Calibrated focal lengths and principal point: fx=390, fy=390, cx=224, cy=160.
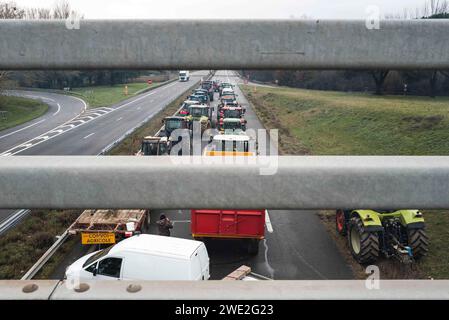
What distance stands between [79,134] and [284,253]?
24.0 m

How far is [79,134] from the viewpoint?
30.7m

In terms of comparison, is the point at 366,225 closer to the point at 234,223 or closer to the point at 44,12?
the point at 234,223

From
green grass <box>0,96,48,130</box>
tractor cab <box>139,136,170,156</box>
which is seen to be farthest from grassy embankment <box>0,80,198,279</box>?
green grass <box>0,96,48,130</box>

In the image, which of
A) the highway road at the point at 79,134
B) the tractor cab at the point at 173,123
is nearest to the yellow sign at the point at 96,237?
the highway road at the point at 79,134

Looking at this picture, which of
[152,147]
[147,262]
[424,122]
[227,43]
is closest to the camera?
[227,43]

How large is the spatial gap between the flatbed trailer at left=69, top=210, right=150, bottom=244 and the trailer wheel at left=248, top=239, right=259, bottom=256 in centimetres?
332

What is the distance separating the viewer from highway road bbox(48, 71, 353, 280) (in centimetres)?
1012

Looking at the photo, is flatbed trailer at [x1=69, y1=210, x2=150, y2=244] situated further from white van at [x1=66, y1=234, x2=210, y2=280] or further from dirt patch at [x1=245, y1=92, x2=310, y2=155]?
dirt patch at [x1=245, y1=92, x2=310, y2=155]

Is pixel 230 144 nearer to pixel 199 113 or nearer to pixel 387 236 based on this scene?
pixel 387 236

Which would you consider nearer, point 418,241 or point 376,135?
point 418,241

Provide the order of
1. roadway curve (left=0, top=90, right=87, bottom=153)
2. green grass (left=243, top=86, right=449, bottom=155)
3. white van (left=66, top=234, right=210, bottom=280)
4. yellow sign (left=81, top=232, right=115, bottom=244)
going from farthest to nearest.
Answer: roadway curve (left=0, top=90, right=87, bottom=153) → green grass (left=243, top=86, right=449, bottom=155) → yellow sign (left=81, top=232, right=115, bottom=244) → white van (left=66, top=234, right=210, bottom=280)

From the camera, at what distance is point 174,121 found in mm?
27219

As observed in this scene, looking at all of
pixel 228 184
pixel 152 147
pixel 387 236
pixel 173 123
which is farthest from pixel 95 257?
pixel 173 123

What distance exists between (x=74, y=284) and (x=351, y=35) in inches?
67.2
